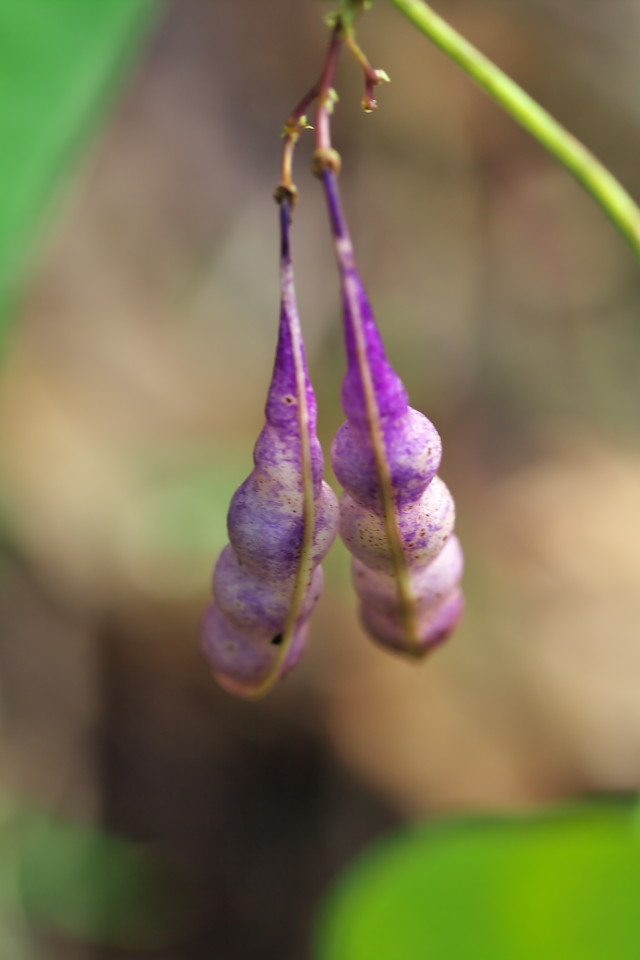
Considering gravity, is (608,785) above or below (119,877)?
above

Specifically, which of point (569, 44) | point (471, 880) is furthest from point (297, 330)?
point (569, 44)

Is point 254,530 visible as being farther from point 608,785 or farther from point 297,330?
point 608,785

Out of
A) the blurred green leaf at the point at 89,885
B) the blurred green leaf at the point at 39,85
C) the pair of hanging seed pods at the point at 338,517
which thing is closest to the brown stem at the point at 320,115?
the pair of hanging seed pods at the point at 338,517

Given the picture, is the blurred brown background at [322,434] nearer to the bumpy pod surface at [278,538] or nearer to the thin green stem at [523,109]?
the bumpy pod surface at [278,538]

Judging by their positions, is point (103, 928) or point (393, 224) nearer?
point (103, 928)

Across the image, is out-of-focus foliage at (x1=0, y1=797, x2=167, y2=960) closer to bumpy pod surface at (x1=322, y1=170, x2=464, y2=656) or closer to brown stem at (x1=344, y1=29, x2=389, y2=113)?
bumpy pod surface at (x1=322, y1=170, x2=464, y2=656)

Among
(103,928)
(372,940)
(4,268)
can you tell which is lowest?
(103,928)
